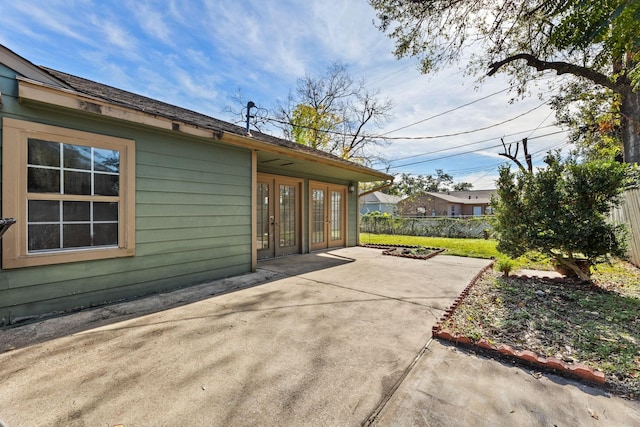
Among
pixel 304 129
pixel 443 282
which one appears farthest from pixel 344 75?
pixel 443 282

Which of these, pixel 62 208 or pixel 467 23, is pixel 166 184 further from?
pixel 467 23

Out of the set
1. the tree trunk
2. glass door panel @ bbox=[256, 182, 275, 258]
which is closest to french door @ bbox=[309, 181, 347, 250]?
glass door panel @ bbox=[256, 182, 275, 258]

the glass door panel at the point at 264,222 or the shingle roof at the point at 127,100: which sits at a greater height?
the shingle roof at the point at 127,100

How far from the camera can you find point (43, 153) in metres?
3.04

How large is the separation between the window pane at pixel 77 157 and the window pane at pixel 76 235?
28.5 inches

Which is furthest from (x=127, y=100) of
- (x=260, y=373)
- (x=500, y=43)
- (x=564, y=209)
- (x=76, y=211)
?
(x=500, y=43)

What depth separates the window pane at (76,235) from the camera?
10.6ft

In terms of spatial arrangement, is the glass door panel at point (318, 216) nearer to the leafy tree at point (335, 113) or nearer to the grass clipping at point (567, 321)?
the grass clipping at point (567, 321)

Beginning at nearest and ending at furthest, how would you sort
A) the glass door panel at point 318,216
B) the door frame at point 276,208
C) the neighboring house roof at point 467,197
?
1. the door frame at point 276,208
2. the glass door panel at point 318,216
3. the neighboring house roof at point 467,197

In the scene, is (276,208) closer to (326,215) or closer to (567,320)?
(326,215)

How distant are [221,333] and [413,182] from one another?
48457 mm

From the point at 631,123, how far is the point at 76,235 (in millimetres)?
10232

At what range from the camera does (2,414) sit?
156 centimetres

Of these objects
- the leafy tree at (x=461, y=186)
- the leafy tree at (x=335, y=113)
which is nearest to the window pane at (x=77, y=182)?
the leafy tree at (x=335, y=113)
